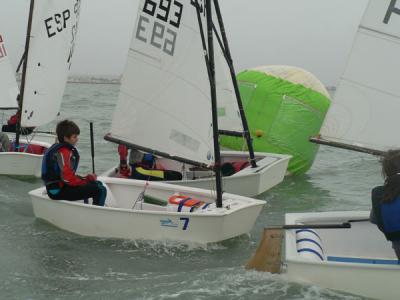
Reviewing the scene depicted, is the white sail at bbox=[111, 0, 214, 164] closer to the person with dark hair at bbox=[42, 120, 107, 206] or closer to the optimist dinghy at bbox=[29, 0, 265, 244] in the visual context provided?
the optimist dinghy at bbox=[29, 0, 265, 244]

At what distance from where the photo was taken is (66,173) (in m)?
5.69

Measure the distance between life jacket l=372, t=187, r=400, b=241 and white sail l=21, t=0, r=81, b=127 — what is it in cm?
663

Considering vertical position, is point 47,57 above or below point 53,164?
above

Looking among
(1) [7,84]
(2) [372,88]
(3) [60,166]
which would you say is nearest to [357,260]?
(2) [372,88]

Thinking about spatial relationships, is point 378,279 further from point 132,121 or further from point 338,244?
point 132,121

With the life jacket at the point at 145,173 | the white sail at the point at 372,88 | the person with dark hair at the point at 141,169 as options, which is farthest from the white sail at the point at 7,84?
the white sail at the point at 372,88

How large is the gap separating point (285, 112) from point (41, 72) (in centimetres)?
377

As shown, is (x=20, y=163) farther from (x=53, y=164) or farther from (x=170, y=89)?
(x=170, y=89)

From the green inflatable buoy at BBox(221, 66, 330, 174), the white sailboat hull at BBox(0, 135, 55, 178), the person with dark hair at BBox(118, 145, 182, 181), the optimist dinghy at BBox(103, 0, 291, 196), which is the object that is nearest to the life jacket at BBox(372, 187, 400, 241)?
the optimist dinghy at BBox(103, 0, 291, 196)

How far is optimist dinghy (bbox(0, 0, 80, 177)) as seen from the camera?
358 inches

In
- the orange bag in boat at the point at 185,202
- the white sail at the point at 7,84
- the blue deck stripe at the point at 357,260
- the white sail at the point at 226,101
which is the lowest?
the white sail at the point at 7,84

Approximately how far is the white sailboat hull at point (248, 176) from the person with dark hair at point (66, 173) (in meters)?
1.55

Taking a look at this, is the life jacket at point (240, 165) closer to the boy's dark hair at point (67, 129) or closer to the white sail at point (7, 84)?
the boy's dark hair at point (67, 129)

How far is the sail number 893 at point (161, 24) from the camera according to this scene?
20.0 ft
